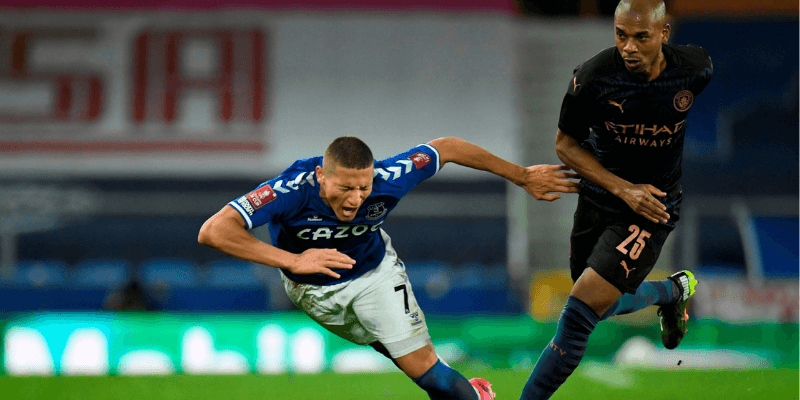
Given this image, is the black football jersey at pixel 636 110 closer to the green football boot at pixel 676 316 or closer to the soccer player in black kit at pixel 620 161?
the soccer player in black kit at pixel 620 161

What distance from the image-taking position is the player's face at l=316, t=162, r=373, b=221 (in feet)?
12.5

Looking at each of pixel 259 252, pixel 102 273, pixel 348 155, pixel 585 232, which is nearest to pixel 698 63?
pixel 585 232

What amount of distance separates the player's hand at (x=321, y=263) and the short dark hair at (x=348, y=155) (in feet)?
1.40

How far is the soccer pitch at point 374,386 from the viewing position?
18.6ft

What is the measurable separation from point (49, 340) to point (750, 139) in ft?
40.2

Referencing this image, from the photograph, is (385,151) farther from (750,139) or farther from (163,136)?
(750,139)

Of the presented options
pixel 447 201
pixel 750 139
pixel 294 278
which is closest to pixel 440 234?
pixel 447 201

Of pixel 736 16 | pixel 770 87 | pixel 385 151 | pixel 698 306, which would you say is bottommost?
pixel 698 306

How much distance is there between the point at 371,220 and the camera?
4195 mm

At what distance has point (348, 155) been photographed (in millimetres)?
3832

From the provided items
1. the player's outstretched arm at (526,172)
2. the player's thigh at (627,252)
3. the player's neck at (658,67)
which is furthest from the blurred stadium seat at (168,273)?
the player's neck at (658,67)

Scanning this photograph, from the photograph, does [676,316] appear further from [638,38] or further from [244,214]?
[244,214]

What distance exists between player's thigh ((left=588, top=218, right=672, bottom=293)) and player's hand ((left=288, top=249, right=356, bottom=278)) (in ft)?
4.47

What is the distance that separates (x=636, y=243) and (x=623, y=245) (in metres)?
0.07
